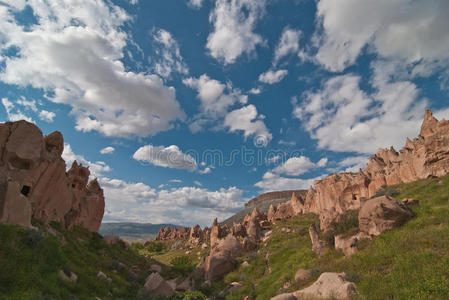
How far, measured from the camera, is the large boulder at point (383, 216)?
15148 millimetres

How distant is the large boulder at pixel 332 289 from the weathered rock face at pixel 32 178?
59.8ft

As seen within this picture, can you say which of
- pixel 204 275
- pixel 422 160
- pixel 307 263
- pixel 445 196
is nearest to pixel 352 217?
pixel 307 263

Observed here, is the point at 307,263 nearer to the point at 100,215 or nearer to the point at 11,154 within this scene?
the point at 11,154

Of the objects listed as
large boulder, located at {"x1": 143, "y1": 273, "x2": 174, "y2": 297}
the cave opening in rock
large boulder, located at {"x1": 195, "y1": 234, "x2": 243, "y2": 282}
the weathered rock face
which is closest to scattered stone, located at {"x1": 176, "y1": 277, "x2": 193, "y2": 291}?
large boulder, located at {"x1": 195, "y1": 234, "x2": 243, "y2": 282}

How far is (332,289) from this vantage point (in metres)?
9.77

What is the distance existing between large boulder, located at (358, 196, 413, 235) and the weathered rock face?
2386 centimetres

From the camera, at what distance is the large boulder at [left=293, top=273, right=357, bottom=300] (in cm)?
917

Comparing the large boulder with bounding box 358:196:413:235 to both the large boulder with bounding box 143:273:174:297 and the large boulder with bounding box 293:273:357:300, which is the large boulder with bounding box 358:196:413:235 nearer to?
the large boulder with bounding box 293:273:357:300

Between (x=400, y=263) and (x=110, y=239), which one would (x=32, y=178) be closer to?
(x=110, y=239)

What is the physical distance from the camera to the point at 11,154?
1911 centimetres

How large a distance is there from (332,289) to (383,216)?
8.52m

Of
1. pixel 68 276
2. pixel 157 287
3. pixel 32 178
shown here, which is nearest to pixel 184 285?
pixel 157 287

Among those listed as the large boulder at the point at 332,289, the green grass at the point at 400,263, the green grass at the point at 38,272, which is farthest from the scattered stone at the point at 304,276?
→ the green grass at the point at 38,272

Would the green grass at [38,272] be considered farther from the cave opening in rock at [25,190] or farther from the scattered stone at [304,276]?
the scattered stone at [304,276]
